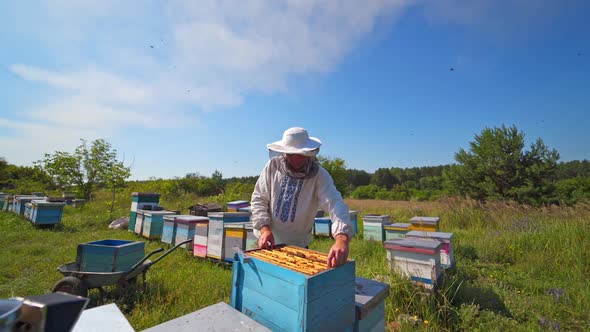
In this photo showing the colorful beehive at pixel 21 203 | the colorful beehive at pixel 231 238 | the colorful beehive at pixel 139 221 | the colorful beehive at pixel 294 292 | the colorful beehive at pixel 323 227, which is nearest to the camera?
the colorful beehive at pixel 294 292

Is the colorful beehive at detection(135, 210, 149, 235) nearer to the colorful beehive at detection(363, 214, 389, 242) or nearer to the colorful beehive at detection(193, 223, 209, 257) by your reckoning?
the colorful beehive at detection(193, 223, 209, 257)

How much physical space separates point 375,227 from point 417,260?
3.53 meters

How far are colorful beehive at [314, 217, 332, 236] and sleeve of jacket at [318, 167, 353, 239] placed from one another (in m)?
5.98

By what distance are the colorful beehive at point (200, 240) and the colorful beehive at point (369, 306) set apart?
4065mm

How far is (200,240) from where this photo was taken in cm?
545

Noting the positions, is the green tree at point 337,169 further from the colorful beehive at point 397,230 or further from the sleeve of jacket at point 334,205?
the sleeve of jacket at point 334,205

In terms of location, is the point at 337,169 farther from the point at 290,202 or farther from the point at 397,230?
the point at 290,202

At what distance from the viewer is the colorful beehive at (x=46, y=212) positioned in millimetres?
7875

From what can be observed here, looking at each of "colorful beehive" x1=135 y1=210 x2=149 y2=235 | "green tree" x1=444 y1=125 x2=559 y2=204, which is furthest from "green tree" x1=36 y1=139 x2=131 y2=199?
"green tree" x1=444 y1=125 x2=559 y2=204

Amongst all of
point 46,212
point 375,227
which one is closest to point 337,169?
point 375,227

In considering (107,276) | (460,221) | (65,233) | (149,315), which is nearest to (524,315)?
(149,315)

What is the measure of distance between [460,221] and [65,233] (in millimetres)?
12988

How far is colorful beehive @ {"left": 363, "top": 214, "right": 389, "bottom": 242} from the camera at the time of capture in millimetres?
7076

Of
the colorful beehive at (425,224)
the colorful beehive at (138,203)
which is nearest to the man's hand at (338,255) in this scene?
the colorful beehive at (425,224)
